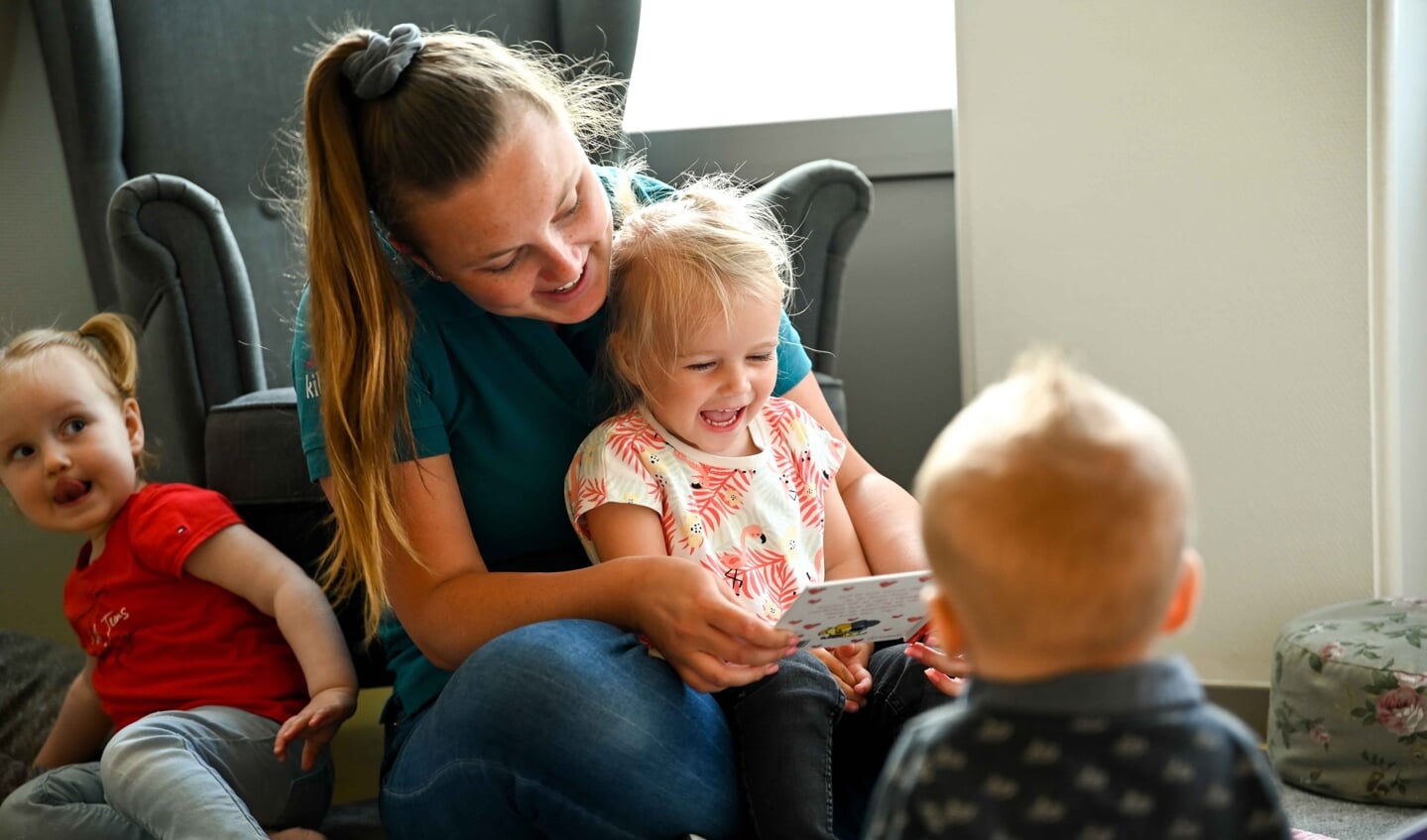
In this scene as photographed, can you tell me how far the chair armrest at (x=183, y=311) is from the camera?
1.90 metres

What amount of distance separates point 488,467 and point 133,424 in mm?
721

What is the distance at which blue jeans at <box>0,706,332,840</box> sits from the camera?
1.43 m

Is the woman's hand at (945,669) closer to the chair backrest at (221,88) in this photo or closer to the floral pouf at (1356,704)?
the floral pouf at (1356,704)

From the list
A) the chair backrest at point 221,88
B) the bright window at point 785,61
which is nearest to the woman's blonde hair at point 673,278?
the chair backrest at point 221,88

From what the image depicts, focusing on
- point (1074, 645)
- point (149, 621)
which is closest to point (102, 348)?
point (149, 621)

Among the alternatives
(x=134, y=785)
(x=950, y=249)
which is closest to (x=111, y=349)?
(x=134, y=785)

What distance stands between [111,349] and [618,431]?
91cm

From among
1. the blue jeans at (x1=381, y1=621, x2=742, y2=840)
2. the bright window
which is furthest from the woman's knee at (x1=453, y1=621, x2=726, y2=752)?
the bright window

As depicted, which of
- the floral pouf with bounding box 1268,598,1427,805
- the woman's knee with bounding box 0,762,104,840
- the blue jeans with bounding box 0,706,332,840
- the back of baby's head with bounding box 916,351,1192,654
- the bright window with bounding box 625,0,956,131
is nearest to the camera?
the back of baby's head with bounding box 916,351,1192,654

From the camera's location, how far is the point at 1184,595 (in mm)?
696

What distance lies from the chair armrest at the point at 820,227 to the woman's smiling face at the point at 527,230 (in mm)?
585

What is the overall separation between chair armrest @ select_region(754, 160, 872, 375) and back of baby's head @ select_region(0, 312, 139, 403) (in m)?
0.89

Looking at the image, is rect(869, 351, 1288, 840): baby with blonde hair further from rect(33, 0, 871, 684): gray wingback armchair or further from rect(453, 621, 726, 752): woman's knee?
rect(33, 0, 871, 684): gray wingback armchair

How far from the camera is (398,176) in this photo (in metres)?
1.23
